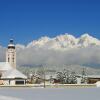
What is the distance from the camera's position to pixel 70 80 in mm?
168875

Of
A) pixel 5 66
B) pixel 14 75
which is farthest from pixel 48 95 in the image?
pixel 5 66

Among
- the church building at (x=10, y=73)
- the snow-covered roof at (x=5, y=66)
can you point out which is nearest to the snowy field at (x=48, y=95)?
the church building at (x=10, y=73)

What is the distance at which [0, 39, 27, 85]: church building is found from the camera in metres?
168

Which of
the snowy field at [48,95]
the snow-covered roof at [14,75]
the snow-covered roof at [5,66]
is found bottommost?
the snowy field at [48,95]

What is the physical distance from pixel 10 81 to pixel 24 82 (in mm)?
5832

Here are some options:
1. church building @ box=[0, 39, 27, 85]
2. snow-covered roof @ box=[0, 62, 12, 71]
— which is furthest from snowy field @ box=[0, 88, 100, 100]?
snow-covered roof @ box=[0, 62, 12, 71]

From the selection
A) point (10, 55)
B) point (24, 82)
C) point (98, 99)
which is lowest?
point (98, 99)

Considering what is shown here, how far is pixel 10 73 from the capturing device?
174m

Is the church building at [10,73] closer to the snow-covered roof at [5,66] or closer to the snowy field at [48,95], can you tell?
the snow-covered roof at [5,66]

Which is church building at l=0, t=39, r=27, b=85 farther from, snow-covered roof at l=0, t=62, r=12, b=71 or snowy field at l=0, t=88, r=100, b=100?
snowy field at l=0, t=88, r=100, b=100

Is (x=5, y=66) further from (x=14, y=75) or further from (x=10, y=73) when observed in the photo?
(x=14, y=75)

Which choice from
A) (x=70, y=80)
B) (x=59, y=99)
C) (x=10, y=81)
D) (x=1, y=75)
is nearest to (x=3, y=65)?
(x=1, y=75)

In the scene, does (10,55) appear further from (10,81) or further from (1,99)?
(1,99)

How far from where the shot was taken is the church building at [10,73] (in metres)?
168
